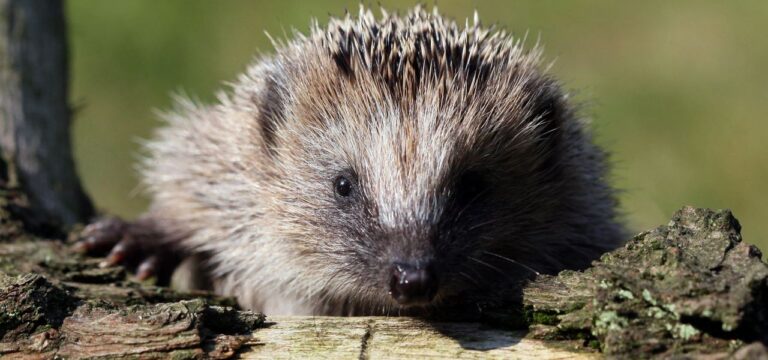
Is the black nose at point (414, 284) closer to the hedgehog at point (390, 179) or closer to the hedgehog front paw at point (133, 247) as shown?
the hedgehog at point (390, 179)

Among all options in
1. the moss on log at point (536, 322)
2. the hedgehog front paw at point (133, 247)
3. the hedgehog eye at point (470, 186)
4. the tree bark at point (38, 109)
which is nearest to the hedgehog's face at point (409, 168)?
the hedgehog eye at point (470, 186)

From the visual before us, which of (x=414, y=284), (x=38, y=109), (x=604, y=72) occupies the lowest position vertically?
(x=414, y=284)

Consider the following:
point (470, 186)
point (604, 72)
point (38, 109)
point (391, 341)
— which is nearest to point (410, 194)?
point (470, 186)

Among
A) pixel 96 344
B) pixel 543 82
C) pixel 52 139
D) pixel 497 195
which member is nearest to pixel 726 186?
pixel 543 82

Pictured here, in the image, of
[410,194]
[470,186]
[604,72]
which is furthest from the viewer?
[604,72]

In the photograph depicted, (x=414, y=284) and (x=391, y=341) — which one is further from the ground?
(x=414, y=284)

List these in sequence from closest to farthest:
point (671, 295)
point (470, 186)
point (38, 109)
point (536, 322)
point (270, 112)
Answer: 1. point (671, 295)
2. point (536, 322)
3. point (470, 186)
4. point (270, 112)
5. point (38, 109)

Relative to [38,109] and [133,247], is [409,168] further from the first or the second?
[38,109]

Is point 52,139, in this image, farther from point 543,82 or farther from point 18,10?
point 543,82
